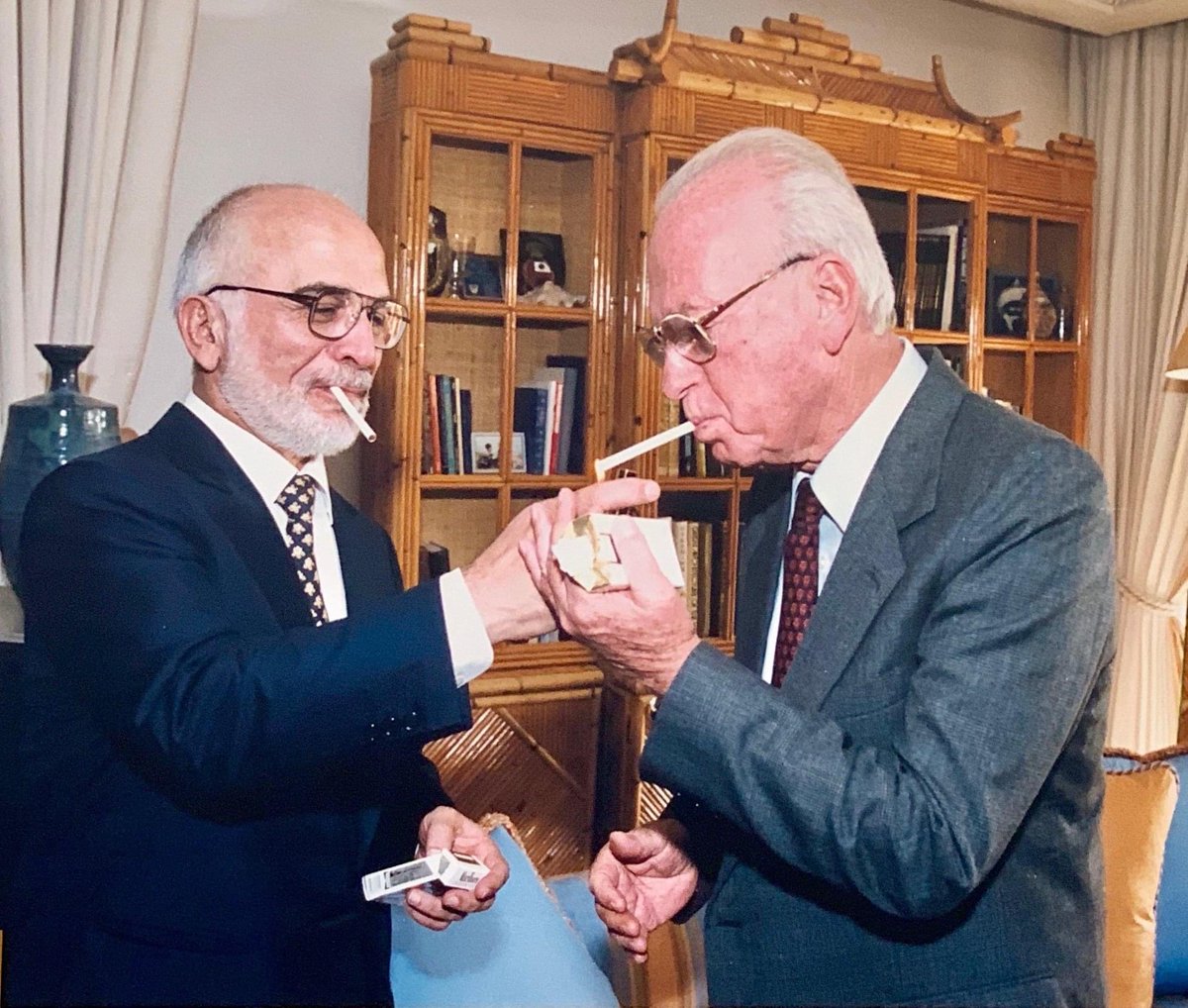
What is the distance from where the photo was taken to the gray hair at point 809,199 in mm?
1371

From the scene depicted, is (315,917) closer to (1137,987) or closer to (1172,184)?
(1137,987)

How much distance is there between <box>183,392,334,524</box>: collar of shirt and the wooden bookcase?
141 centimetres

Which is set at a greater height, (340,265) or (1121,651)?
(340,265)

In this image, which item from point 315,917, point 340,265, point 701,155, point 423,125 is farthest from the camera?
point 423,125

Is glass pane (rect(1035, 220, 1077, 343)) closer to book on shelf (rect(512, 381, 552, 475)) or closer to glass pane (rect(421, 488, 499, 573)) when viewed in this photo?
book on shelf (rect(512, 381, 552, 475))

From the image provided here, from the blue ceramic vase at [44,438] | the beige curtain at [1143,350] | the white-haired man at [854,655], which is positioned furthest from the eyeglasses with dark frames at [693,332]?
the beige curtain at [1143,350]

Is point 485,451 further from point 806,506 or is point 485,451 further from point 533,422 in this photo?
point 806,506

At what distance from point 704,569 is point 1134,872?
1.47 metres

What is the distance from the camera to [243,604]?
1488 mm

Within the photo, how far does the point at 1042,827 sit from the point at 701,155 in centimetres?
78

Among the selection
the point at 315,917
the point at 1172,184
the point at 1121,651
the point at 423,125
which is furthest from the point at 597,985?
the point at 1172,184

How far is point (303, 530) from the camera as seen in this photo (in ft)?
5.54

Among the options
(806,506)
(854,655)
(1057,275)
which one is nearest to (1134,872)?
(806,506)

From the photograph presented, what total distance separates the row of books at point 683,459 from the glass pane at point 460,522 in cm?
46
